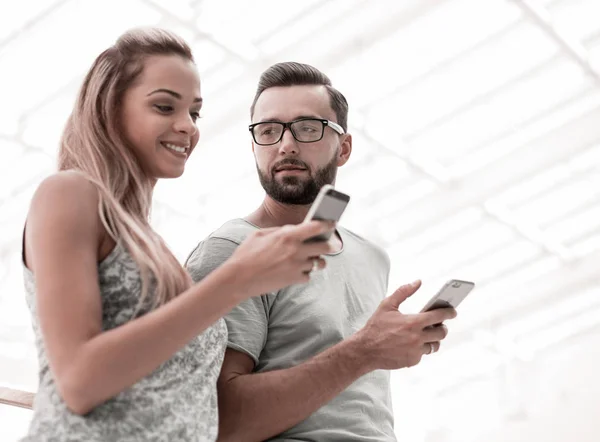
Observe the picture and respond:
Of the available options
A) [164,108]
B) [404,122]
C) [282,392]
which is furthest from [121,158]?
[404,122]

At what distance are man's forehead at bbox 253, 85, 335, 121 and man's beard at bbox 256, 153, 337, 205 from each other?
14cm

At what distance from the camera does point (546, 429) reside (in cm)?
850

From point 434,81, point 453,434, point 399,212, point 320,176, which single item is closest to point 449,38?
point 434,81

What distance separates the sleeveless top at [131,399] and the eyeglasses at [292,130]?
0.75 metres

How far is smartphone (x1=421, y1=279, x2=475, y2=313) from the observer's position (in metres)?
1.78

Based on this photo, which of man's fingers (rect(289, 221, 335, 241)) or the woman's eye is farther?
the woman's eye

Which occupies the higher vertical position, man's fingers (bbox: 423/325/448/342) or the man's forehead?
the man's forehead

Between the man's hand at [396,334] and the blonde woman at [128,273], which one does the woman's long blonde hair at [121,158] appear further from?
the man's hand at [396,334]

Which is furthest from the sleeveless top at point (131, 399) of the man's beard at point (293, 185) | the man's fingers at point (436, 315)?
the man's beard at point (293, 185)

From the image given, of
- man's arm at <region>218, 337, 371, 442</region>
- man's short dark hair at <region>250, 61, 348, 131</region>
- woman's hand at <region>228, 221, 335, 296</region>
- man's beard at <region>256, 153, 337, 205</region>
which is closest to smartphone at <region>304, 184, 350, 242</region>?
woman's hand at <region>228, 221, 335, 296</region>

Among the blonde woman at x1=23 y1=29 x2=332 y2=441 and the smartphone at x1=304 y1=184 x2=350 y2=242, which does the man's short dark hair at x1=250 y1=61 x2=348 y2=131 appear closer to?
the blonde woman at x1=23 y1=29 x2=332 y2=441

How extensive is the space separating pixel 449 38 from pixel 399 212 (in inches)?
146

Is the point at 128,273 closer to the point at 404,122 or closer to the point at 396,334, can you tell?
the point at 396,334

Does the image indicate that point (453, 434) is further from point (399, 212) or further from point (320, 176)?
point (320, 176)
